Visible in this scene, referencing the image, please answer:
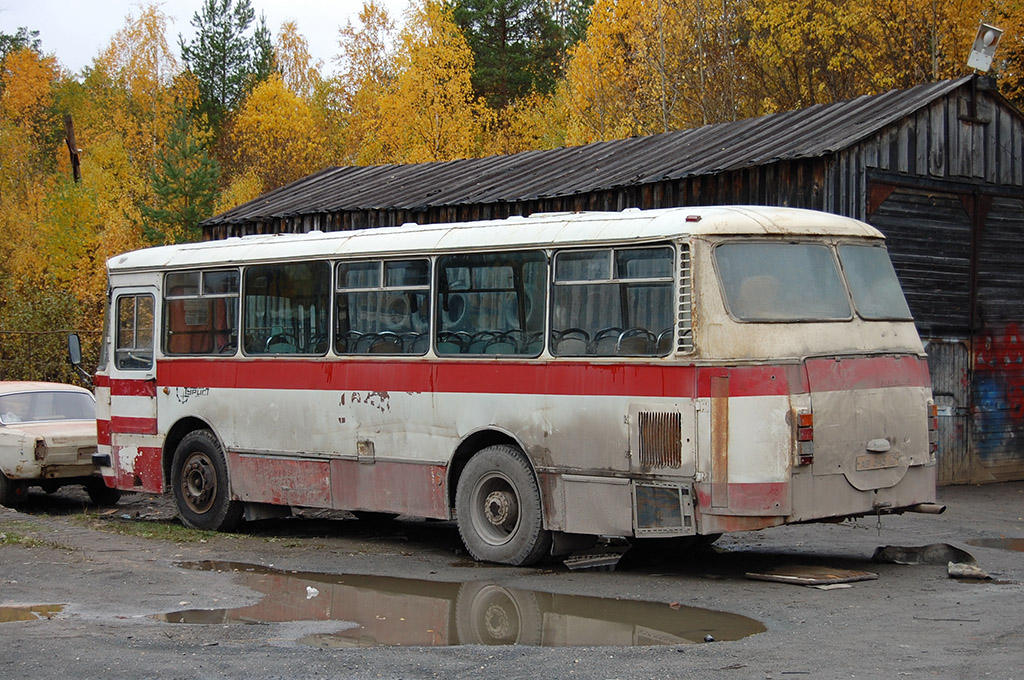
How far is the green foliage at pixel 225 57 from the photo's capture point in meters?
68.2

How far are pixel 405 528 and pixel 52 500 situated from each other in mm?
6256

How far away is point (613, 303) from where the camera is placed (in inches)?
418

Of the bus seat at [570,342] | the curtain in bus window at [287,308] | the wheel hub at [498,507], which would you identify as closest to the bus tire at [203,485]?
the curtain in bus window at [287,308]

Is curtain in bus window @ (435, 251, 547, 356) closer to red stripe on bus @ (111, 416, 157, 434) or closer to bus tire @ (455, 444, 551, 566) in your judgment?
bus tire @ (455, 444, 551, 566)

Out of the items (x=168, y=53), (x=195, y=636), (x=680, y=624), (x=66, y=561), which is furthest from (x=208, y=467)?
(x=168, y=53)

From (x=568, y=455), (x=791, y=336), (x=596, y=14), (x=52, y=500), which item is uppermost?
(x=596, y=14)

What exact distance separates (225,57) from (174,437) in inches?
2293

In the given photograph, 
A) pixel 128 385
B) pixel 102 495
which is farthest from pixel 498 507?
pixel 102 495

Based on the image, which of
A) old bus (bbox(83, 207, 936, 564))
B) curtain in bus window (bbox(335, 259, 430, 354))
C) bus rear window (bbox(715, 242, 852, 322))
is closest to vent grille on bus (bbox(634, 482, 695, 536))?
old bus (bbox(83, 207, 936, 564))

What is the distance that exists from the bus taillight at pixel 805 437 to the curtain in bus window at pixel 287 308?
16.8 feet

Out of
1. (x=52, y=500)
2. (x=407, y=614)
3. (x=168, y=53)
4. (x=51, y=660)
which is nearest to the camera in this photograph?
(x=51, y=660)

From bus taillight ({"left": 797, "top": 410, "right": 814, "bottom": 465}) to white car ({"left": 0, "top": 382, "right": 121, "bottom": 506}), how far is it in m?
10.0

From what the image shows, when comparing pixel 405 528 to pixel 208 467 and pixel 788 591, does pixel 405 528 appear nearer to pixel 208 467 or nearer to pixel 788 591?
pixel 208 467

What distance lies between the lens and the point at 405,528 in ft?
48.1
